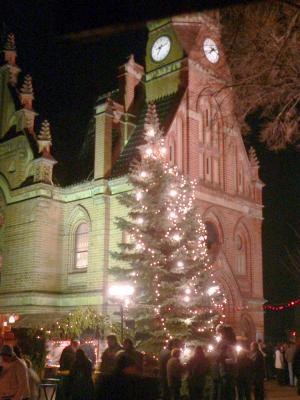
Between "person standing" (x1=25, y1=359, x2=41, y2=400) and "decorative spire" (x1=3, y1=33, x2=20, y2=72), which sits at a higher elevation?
"decorative spire" (x1=3, y1=33, x2=20, y2=72)

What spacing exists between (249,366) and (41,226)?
689 inches

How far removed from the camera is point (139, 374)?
9320 mm

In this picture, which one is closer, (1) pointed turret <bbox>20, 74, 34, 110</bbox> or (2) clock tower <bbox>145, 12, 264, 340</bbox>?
(2) clock tower <bbox>145, 12, 264, 340</bbox>

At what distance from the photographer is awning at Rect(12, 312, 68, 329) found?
86.9 ft

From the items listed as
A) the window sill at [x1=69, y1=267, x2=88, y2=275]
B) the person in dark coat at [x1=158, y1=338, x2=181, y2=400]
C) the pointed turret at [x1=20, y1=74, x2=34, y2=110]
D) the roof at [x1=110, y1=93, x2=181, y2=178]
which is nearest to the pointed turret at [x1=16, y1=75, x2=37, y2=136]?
the pointed turret at [x1=20, y1=74, x2=34, y2=110]

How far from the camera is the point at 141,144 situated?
2877cm

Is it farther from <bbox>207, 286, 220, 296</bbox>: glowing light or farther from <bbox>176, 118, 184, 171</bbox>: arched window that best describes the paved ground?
<bbox>176, 118, 184, 171</bbox>: arched window

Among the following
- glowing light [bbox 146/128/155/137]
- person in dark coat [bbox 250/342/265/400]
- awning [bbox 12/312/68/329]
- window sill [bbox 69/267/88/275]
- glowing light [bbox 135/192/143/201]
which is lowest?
person in dark coat [bbox 250/342/265/400]

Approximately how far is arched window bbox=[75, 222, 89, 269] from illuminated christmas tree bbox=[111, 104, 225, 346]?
7.28 m

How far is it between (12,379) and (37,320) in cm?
1884

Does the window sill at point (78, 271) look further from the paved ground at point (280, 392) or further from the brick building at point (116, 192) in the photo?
the paved ground at point (280, 392)

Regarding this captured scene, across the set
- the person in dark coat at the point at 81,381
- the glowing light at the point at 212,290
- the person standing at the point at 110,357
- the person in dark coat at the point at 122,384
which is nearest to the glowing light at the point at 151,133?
the glowing light at the point at 212,290

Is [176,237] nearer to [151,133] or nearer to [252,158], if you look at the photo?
[151,133]

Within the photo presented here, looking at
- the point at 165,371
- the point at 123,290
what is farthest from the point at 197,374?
the point at 123,290
